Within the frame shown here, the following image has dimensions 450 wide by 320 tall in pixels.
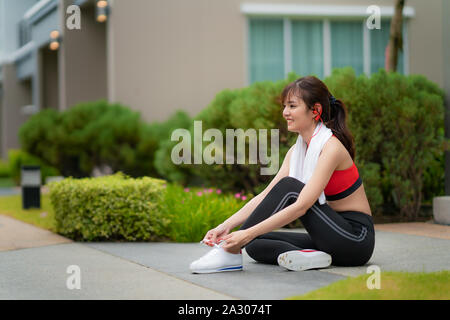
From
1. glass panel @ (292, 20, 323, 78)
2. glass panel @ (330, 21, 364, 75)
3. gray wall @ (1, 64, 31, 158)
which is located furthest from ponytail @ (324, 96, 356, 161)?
gray wall @ (1, 64, 31, 158)

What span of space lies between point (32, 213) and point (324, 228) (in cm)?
592

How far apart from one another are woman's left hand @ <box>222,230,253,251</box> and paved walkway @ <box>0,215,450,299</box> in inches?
9.2

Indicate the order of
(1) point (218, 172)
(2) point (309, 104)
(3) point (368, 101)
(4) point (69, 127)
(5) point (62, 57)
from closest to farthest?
1. (2) point (309, 104)
2. (3) point (368, 101)
3. (1) point (218, 172)
4. (4) point (69, 127)
5. (5) point (62, 57)

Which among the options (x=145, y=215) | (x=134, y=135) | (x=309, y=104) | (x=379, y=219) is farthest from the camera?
(x=134, y=135)

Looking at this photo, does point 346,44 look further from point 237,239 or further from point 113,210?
point 237,239

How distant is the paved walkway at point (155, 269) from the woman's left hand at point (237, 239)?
0.77ft

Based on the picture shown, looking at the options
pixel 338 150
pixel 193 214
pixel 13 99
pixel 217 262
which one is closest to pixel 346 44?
pixel 193 214

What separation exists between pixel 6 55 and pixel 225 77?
14403 millimetres

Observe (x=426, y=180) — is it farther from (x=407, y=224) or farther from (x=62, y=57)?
(x=62, y=57)

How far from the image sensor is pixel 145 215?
602 centimetres

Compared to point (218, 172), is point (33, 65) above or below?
above
